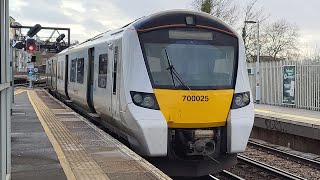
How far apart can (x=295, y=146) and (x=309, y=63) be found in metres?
6.23

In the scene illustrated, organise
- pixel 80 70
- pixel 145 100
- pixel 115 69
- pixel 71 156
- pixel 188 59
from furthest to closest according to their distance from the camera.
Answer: pixel 80 70, pixel 115 69, pixel 188 59, pixel 145 100, pixel 71 156

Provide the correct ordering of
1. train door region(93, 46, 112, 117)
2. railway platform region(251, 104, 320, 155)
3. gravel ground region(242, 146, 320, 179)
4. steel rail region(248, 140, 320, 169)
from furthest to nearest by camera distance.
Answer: railway platform region(251, 104, 320, 155)
steel rail region(248, 140, 320, 169)
gravel ground region(242, 146, 320, 179)
train door region(93, 46, 112, 117)

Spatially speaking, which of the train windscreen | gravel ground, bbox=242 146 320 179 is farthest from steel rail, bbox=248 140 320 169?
the train windscreen

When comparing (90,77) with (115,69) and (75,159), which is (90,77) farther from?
(75,159)

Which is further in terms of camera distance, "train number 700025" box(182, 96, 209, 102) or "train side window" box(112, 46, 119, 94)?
"train side window" box(112, 46, 119, 94)

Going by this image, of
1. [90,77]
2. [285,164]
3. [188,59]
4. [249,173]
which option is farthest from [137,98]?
[285,164]

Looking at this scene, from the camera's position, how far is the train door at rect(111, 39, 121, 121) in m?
8.12

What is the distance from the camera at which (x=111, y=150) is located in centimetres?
780

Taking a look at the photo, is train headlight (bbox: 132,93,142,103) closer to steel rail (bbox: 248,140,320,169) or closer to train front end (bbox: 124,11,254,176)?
train front end (bbox: 124,11,254,176)

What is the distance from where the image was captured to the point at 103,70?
976 centimetres

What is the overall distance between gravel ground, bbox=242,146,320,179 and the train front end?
274 centimetres

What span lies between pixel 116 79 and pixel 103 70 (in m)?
1.57

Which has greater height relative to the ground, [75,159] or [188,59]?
[188,59]

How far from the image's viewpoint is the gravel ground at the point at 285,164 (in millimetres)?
9742
